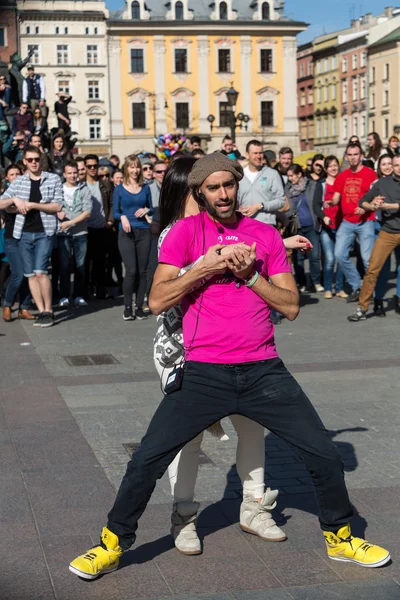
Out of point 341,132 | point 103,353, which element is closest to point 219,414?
point 103,353

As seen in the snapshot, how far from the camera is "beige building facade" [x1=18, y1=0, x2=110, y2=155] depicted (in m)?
93.8

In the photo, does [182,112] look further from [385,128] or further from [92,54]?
[385,128]

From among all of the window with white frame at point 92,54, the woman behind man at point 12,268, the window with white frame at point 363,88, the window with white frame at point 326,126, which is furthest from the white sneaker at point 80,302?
the window with white frame at point 326,126

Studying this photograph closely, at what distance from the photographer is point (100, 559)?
174 inches

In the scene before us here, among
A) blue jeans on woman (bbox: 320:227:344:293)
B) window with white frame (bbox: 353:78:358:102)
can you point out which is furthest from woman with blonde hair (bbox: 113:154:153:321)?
window with white frame (bbox: 353:78:358:102)

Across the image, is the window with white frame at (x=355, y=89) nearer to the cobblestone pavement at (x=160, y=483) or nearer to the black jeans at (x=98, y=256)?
the black jeans at (x=98, y=256)

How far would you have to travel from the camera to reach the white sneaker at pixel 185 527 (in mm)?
4750

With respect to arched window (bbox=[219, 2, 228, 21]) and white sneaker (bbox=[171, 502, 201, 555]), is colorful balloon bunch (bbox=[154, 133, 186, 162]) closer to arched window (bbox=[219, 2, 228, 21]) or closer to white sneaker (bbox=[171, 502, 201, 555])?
white sneaker (bbox=[171, 502, 201, 555])

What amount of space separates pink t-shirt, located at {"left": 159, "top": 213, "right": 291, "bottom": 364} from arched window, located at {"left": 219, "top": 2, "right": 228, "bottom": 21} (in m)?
89.2

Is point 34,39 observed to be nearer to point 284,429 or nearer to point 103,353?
point 103,353

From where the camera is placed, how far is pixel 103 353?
10398mm

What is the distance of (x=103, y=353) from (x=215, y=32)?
82.8 metres

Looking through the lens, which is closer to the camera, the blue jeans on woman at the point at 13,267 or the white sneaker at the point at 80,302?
the blue jeans on woman at the point at 13,267

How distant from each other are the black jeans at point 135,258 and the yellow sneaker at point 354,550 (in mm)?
8415
